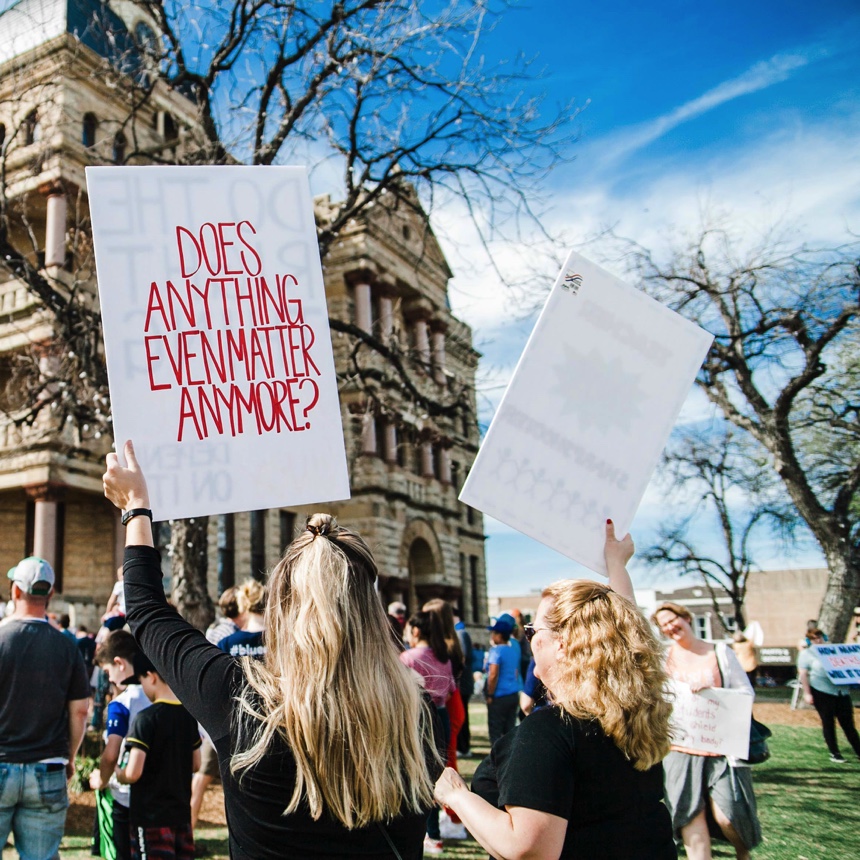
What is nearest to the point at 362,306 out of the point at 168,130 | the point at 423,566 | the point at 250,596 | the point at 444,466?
the point at 168,130

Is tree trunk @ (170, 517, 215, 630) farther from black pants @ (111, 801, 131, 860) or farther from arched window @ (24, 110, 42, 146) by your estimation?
arched window @ (24, 110, 42, 146)

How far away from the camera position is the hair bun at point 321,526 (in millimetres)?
2037

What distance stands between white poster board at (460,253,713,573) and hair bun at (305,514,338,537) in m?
0.86

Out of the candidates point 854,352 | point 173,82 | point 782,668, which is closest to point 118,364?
point 173,82

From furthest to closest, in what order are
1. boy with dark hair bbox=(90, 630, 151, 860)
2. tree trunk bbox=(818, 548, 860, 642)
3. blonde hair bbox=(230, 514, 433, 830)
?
tree trunk bbox=(818, 548, 860, 642) → boy with dark hair bbox=(90, 630, 151, 860) → blonde hair bbox=(230, 514, 433, 830)

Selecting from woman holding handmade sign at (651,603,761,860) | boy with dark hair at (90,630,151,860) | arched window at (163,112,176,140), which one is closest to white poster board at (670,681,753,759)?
woman holding handmade sign at (651,603,761,860)

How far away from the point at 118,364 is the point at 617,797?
1.96m

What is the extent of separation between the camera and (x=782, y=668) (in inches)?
1442

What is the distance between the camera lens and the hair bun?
2.04 meters

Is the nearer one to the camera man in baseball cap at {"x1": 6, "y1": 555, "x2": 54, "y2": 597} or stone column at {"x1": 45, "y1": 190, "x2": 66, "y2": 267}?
man in baseball cap at {"x1": 6, "y1": 555, "x2": 54, "y2": 597}

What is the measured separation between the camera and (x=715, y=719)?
500cm

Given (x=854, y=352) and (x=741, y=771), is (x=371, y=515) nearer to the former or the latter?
(x=854, y=352)

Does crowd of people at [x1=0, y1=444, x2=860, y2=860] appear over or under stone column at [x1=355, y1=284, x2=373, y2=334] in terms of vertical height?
under

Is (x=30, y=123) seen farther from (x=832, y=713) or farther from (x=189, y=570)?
(x=832, y=713)
